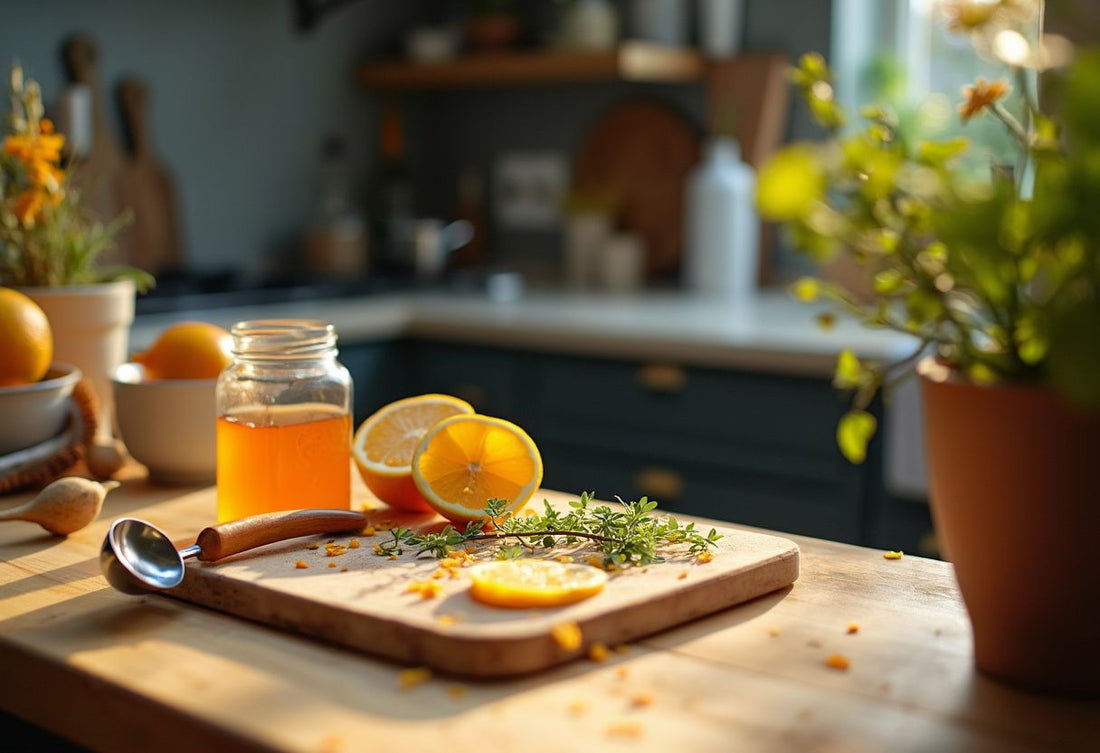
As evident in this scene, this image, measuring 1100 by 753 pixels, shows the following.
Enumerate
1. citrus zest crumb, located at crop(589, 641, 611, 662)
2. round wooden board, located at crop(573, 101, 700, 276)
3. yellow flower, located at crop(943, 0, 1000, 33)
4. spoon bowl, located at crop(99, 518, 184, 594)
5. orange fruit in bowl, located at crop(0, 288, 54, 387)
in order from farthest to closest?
round wooden board, located at crop(573, 101, 700, 276) < orange fruit in bowl, located at crop(0, 288, 54, 387) < spoon bowl, located at crop(99, 518, 184, 594) < citrus zest crumb, located at crop(589, 641, 611, 662) < yellow flower, located at crop(943, 0, 1000, 33)

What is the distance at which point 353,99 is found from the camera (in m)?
3.68

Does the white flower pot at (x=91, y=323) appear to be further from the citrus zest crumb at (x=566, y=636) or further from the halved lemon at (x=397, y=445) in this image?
the citrus zest crumb at (x=566, y=636)

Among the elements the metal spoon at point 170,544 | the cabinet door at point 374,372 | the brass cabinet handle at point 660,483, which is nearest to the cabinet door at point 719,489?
the brass cabinet handle at point 660,483

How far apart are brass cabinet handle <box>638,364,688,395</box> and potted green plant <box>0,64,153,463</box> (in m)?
1.23

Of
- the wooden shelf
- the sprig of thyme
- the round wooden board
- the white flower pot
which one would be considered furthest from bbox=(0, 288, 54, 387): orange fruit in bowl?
the round wooden board

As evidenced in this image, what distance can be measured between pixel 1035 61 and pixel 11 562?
856 millimetres

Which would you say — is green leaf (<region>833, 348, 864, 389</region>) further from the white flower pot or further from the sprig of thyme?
the white flower pot

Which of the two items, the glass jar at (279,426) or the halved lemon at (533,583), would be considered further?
the glass jar at (279,426)

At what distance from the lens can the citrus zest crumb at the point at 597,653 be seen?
788 millimetres

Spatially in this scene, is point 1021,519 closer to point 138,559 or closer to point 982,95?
point 982,95

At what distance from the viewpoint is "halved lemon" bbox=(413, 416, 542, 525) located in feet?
3.43

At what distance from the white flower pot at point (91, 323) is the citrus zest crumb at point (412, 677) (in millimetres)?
724

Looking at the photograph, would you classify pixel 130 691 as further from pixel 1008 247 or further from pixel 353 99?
pixel 353 99

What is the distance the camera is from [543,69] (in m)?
3.27
